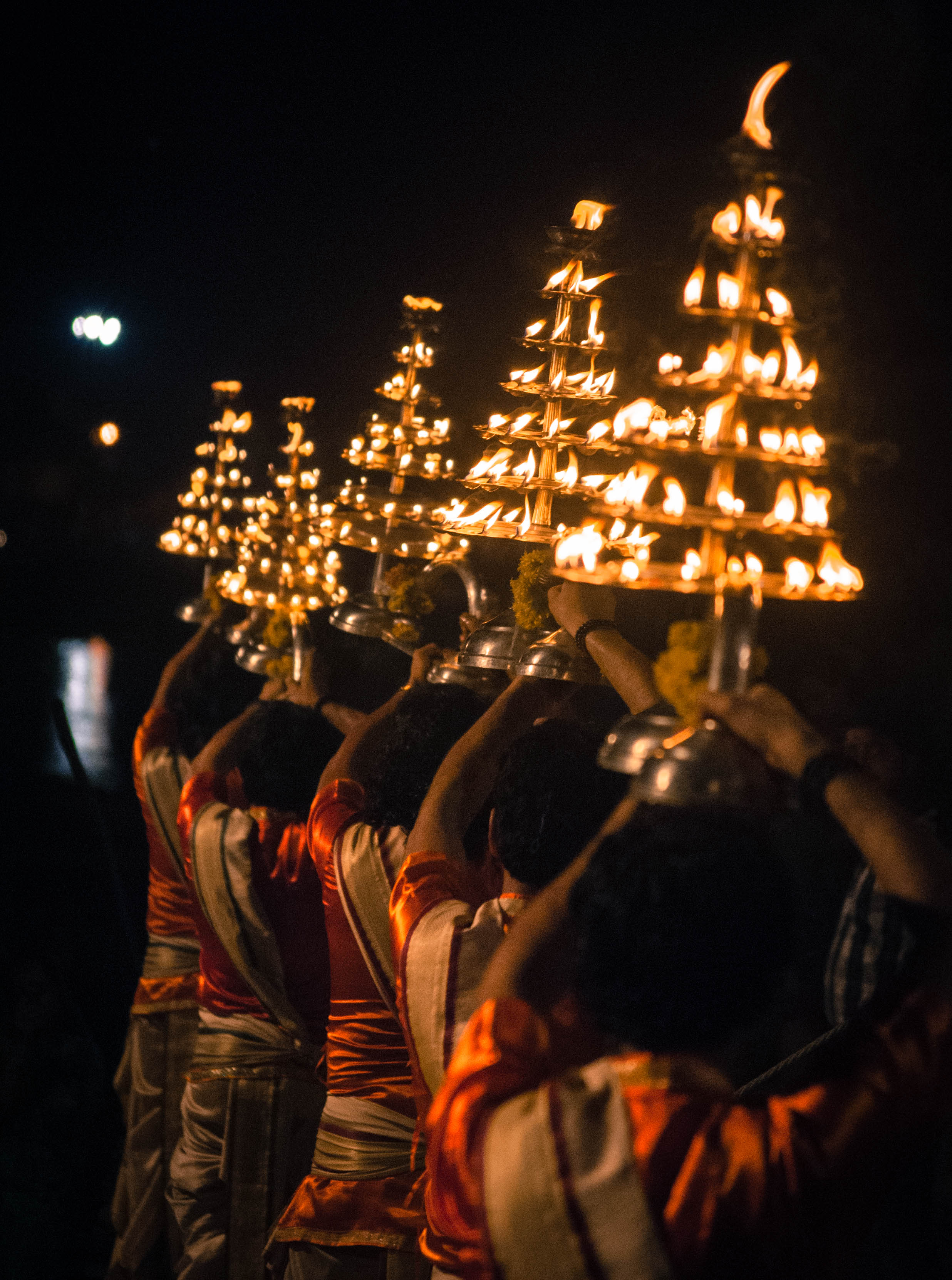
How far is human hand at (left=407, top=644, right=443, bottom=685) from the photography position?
2.83 metres

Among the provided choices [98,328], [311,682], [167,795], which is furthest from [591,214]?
[98,328]

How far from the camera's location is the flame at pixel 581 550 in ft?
5.35

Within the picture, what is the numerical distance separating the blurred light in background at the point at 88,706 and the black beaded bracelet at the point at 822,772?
275 inches

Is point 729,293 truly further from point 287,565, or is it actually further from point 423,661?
point 287,565

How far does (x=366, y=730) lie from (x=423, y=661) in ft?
0.82

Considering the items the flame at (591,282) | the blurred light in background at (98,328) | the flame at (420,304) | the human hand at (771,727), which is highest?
the blurred light in background at (98,328)

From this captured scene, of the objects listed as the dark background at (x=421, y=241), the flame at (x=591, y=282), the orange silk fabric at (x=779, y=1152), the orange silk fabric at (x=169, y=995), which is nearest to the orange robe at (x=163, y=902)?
the orange silk fabric at (x=169, y=995)

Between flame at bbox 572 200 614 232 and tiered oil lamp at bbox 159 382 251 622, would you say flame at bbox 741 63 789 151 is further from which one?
tiered oil lamp at bbox 159 382 251 622

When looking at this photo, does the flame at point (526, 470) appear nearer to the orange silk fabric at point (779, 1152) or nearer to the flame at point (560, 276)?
the flame at point (560, 276)

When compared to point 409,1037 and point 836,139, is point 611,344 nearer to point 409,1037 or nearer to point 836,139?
point 836,139

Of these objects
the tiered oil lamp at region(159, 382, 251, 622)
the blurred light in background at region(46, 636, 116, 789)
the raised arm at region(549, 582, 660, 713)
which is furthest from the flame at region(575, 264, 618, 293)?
the blurred light in background at region(46, 636, 116, 789)

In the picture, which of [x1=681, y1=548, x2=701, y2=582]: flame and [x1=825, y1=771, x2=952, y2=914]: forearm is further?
[x1=681, y1=548, x2=701, y2=582]: flame

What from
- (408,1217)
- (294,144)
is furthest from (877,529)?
(294,144)

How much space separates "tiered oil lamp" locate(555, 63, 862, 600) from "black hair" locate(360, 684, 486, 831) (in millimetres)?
974
